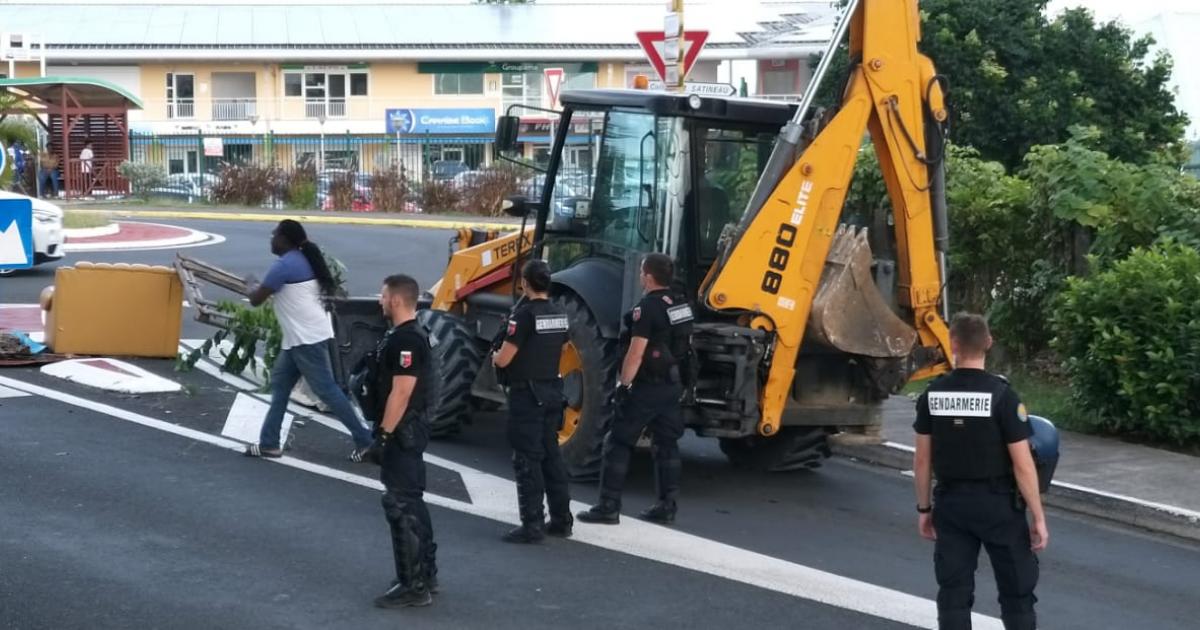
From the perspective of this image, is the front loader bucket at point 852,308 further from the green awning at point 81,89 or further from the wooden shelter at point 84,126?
the wooden shelter at point 84,126

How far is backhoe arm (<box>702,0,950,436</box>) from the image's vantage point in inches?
357

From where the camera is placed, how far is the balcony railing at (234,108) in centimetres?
6131

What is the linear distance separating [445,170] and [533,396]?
1330 inches

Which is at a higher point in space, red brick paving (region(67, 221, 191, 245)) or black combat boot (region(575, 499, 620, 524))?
red brick paving (region(67, 221, 191, 245))

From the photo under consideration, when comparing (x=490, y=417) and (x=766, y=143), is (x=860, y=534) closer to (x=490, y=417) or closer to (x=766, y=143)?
(x=766, y=143)

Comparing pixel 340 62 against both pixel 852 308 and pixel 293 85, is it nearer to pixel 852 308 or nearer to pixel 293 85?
pixel 293 85

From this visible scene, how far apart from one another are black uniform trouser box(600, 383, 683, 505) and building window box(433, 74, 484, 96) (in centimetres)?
5503

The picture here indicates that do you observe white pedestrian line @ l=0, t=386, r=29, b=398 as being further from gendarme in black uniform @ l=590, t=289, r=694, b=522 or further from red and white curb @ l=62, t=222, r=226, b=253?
red and white curb @ l=62, t=222, r=226, b=253

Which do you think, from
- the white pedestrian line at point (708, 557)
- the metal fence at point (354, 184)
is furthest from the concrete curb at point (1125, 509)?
the metal fence at point (354, 184)

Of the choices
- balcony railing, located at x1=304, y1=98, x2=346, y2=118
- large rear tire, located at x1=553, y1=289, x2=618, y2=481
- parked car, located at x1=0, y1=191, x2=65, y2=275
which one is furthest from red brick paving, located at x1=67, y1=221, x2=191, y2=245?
balcony railing, located at x1=304, y1=98, x2=346, y2=118

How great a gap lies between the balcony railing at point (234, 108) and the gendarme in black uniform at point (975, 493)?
57831 mm

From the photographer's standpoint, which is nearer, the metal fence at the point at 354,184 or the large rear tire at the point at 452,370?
the large rear tire at the point at 452,370

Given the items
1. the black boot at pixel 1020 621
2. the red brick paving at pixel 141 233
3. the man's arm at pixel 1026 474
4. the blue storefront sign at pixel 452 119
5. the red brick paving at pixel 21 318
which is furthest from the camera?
the blue storefront sign at pixel 452 119

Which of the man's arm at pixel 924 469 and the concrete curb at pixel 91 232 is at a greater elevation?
the man's arm at pixel 924 469
